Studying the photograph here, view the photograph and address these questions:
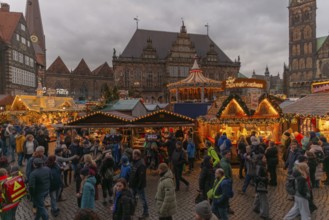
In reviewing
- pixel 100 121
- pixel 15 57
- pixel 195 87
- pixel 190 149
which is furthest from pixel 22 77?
pixel 190 149

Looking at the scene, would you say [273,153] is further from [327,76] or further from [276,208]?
[327,76]

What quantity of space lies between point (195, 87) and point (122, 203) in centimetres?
2025

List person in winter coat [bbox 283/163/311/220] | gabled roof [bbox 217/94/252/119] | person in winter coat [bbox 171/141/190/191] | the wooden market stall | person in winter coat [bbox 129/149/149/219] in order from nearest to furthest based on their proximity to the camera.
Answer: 1. person in winter coat [bbox 283/163/311/220]
2. person in winter coat [bbox 129/149/149/219]
3. person in winter coat [bbox 171/141/190/191]
4. the wooden market stall
5. gabled roof [bbox 217/94/252/119]

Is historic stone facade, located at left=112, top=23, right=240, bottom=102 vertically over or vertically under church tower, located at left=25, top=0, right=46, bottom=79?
under

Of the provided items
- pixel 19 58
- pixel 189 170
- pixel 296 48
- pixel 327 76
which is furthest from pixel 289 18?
pixel 189 170

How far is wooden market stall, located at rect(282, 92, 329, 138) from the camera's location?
15570 millimetres

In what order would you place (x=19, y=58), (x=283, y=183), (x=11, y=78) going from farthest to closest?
(x=19, y=58) → (x=11, y=78) → (x=283, y=183)

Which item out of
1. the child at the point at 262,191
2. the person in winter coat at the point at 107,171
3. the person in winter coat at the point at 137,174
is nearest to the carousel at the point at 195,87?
the person in winter coat at the point at 107,171

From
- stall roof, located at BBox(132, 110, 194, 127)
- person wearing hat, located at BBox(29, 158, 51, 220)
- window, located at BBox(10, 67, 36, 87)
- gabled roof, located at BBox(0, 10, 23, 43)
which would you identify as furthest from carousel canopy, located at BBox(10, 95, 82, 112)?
person wearing hat, located at BBox(29, 158, 51, 220)

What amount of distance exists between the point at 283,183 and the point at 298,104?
9090 millimetres

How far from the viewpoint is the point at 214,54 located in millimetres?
56312

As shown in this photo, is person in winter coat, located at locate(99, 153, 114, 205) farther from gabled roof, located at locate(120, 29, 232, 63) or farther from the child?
gabled roof, located at locate(120, 29, 232, 63)

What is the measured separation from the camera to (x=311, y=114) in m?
15.6

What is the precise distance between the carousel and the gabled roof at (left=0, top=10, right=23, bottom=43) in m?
24.1
